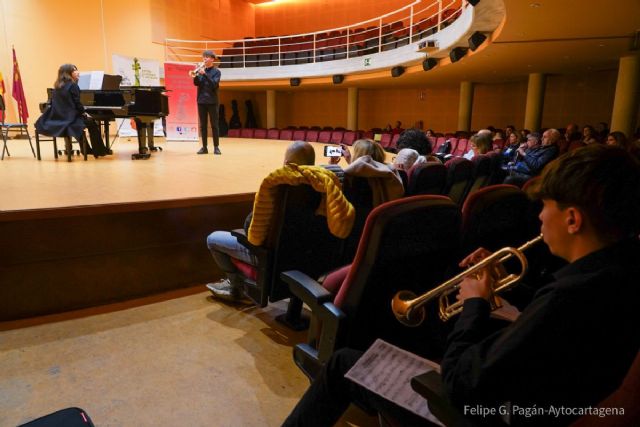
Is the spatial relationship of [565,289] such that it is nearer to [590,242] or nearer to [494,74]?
[590,242]

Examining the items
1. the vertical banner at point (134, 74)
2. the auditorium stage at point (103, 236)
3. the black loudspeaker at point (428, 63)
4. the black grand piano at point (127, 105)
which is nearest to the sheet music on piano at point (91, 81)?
the black grand piano at point (127, 105)

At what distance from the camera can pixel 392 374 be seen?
1173 mm

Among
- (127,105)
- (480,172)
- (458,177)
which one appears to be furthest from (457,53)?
(458,177)

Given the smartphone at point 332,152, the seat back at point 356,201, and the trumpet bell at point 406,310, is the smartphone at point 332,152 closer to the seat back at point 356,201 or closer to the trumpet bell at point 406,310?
the seat back at point 356,201

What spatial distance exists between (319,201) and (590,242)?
123cm

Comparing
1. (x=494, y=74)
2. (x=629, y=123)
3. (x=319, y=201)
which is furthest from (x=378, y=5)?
(x=319, y=201)

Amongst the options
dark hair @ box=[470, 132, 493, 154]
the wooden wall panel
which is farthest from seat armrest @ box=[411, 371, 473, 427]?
dark hair @ box=[470, 132, 493, 154]

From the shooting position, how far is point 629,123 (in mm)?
7836

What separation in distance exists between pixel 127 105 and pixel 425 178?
13.6 feet

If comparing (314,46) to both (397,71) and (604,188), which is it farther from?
(604,188)

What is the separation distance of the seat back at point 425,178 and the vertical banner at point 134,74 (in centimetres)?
811

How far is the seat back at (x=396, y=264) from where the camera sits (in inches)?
50.1

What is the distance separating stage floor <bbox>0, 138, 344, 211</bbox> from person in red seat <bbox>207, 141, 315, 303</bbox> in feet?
2.12

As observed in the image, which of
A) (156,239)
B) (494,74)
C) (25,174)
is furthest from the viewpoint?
(494,74)
